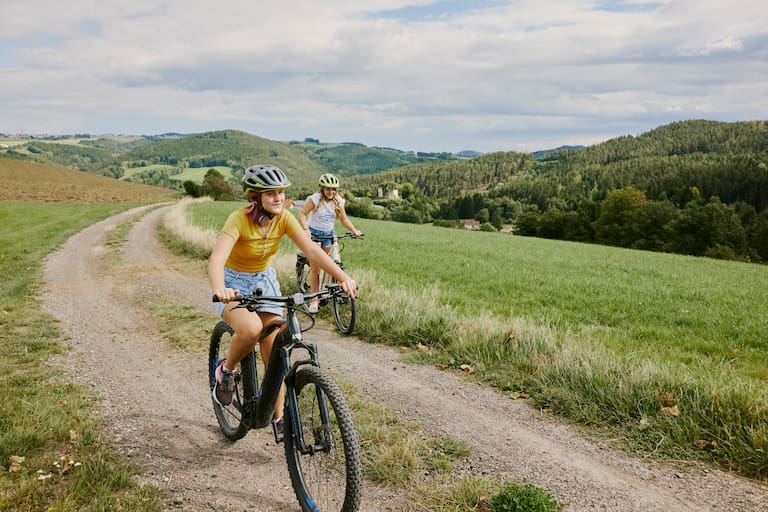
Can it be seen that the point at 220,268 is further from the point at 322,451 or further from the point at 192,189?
the point at 192,189

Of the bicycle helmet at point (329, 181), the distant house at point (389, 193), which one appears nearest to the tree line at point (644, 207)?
the distant house at point (389, 193)

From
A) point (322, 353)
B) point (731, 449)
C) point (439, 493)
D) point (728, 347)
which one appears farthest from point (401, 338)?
point (728, 347)

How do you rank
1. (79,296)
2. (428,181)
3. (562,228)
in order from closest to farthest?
(79,296) → (562,228) → (428,181)

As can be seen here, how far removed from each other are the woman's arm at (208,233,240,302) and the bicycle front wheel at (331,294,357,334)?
4.75 meters

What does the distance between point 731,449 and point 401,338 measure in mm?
4739

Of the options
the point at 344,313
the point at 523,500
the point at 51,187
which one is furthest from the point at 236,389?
the point at 51,187

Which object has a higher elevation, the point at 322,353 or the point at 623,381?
the point at 623,381

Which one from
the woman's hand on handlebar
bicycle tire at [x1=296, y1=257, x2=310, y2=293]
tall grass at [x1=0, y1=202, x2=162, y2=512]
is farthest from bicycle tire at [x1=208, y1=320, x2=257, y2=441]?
bicycle tire at [x1=296, y1=257, x2=310, y2=293]

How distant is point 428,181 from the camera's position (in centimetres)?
19912

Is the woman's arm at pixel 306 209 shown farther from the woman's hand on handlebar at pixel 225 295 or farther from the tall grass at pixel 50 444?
the woman's hand on handlebar at pixel 225 295

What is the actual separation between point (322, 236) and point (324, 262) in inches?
212

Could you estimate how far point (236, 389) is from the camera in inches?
182

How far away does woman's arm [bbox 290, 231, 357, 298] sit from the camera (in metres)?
3.56

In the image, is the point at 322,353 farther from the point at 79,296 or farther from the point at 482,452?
the point at 79,296
